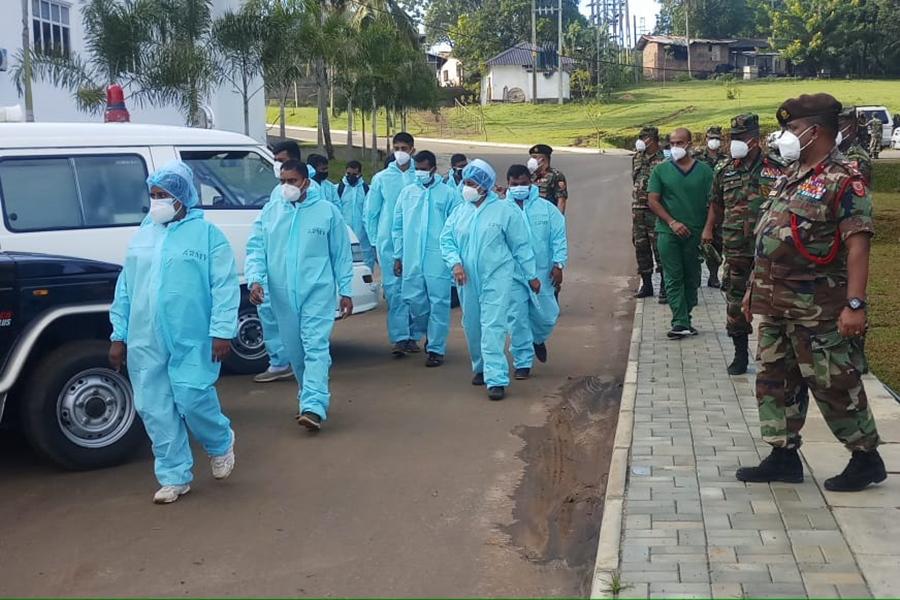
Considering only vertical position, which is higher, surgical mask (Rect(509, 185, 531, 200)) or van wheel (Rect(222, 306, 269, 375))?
surgical mask (Rect(509, 185, 531, 200))

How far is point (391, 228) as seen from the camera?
11.2 meters

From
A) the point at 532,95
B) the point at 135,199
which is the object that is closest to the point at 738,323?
the point at 135,199

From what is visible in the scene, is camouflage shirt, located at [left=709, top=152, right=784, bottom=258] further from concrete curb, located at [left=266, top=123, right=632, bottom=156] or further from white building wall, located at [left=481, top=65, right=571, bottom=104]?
white building wall, located at [left=481, top=65, right=571, bottom=104]

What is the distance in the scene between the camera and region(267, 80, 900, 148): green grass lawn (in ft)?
174

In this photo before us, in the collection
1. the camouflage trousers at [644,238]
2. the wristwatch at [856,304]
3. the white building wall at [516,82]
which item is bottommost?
the camouflage trousers at [644,238]

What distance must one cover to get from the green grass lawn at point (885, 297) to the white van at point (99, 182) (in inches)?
213

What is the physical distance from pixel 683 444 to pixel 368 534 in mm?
2220

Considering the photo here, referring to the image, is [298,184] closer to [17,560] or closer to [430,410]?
Answer: [430,410]

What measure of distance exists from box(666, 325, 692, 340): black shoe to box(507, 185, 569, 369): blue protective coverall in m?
1.24

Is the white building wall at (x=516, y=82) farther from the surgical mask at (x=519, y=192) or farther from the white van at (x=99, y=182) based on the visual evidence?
the white van at (x=99, y=182)

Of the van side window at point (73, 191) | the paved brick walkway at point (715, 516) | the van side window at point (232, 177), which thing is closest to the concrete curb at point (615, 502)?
the paved brick walkway at point (715, 516)

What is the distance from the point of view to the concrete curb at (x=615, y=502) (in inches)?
181

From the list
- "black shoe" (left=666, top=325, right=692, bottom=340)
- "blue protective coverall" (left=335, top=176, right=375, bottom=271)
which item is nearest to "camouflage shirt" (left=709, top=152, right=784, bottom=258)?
"black shoe" (left=666, top=325, right=692, bottom=340)

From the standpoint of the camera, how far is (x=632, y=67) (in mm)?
85000
